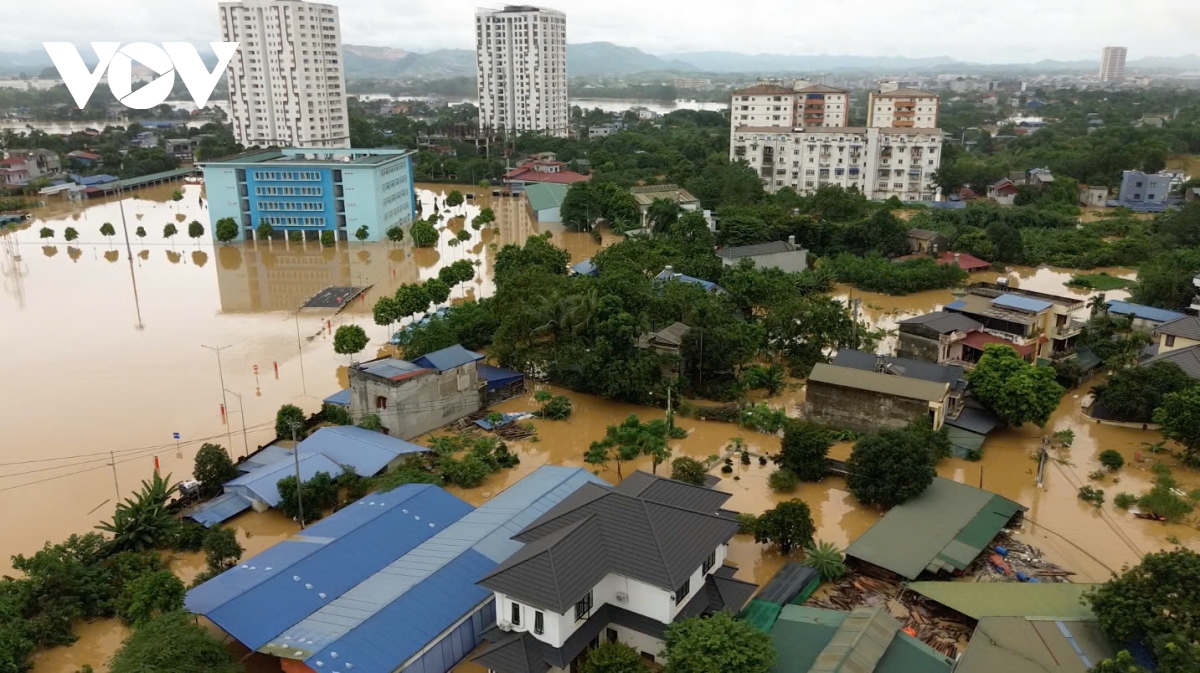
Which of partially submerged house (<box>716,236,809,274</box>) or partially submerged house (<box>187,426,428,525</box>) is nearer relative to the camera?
partially submerged house (<box>187,426,428,525</box>)

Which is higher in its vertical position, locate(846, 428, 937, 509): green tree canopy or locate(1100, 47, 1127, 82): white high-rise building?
locate(1100, 47, 1127, 82): white high-rise building

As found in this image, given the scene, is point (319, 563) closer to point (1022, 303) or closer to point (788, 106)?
point (1022, 303)

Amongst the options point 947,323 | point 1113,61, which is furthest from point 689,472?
point 1113,61

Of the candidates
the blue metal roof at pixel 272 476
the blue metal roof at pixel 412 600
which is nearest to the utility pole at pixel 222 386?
the blue metal roof at pixel 272 476

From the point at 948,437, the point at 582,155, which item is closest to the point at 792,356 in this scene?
the point at 948,437

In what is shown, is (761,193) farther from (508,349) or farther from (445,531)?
(445,531)

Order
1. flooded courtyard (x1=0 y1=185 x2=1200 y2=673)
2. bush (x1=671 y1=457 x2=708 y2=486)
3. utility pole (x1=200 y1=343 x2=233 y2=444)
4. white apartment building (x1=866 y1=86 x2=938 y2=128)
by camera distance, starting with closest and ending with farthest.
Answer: flooded courtyard (x1=0 y1=185 x2=1200 y2=673), bush (x1=671 y1=457 x2=708 y2=486), utility pole (x1=200 y1=343 x2=233 y2=444), white apartment building (x1=866 y1=86 x2=938 y2=128)

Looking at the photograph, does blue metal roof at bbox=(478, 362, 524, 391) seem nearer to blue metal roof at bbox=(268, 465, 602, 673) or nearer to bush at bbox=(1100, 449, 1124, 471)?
blue metal roof at bbox=(268, 465, 602, 673)
